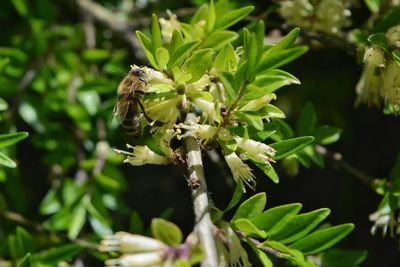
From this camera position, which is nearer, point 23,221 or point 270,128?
point 270,128

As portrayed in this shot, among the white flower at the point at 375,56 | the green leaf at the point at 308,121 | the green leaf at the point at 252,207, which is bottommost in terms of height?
the green leaf at the point at 308,121

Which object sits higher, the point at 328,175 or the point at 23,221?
the point at 23,221

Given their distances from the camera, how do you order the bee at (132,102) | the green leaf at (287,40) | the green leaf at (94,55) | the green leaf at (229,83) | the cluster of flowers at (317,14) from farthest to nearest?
the green leaf at (94,55) → the cluster of flowers at (317,14) → the bee at (132,102) → the green leaf at (287,40) → the green leaf at (229,83)

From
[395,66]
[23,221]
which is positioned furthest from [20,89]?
[395,66]

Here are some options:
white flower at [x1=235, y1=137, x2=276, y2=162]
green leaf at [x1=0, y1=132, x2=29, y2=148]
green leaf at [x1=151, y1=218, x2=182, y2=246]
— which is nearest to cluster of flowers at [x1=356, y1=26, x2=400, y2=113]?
white flower at [x1=235, y1=137, x2=276, y2=162]

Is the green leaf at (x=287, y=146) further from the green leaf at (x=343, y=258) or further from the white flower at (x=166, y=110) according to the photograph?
the green leaf at (x=343, y=258)

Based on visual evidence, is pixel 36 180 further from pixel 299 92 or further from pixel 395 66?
pixel 395 66

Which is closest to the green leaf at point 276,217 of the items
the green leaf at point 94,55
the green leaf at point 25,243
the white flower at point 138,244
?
the white flower at point 138,244
